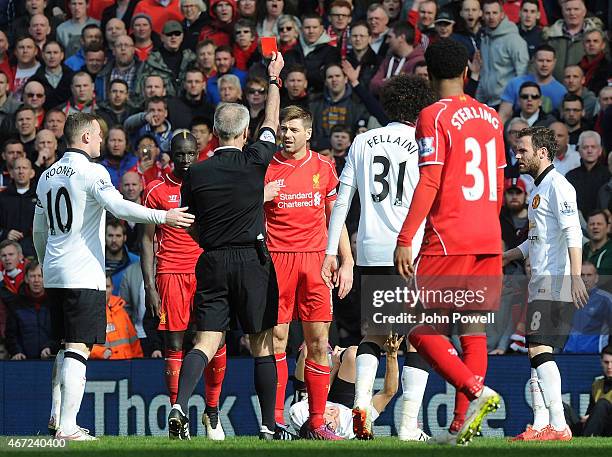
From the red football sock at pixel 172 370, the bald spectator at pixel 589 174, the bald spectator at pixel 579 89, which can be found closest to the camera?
the red football sock at pixel 172 370

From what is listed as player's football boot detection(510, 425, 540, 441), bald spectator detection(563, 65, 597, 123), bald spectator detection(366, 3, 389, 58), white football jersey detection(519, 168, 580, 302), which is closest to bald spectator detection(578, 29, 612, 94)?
bald spectator detection(563, 65, 597, 123)

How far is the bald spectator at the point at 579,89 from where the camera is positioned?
16.7 m

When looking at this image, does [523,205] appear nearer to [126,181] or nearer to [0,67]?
[126,181]

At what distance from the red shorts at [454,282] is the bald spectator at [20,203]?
936 centimetres

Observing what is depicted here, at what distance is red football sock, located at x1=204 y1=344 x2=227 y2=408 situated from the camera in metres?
11.5

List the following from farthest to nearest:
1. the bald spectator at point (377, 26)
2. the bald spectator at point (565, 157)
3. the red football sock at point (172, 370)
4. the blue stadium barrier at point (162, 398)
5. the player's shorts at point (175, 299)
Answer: the bald spectator at point (377, 26) < the bald spectator at point (565, 157) < the blue stadium barrier at point (162, 398) < the player's shorts at point (175, 299) < the red football sock at point (172, 370)

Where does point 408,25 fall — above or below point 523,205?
above

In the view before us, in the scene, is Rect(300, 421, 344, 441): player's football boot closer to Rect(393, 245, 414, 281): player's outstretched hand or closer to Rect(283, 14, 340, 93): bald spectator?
Rect(393, 245, 414, 281): player's outstretched hand

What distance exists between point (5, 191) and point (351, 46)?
4983mm

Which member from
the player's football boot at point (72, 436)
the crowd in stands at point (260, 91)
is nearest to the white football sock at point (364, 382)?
the player's football boot at point (72, 436)

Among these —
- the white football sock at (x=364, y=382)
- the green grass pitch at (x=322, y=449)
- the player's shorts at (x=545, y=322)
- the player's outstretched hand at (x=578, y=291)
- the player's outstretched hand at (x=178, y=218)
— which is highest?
the player's outstretched hand at (x=178, y=218)

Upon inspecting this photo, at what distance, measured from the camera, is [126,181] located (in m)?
17.1

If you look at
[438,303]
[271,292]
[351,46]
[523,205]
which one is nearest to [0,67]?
[351,46]

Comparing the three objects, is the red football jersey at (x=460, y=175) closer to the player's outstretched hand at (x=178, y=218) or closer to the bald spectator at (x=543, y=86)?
the player's outstretched hand at (x=178, y=218)
